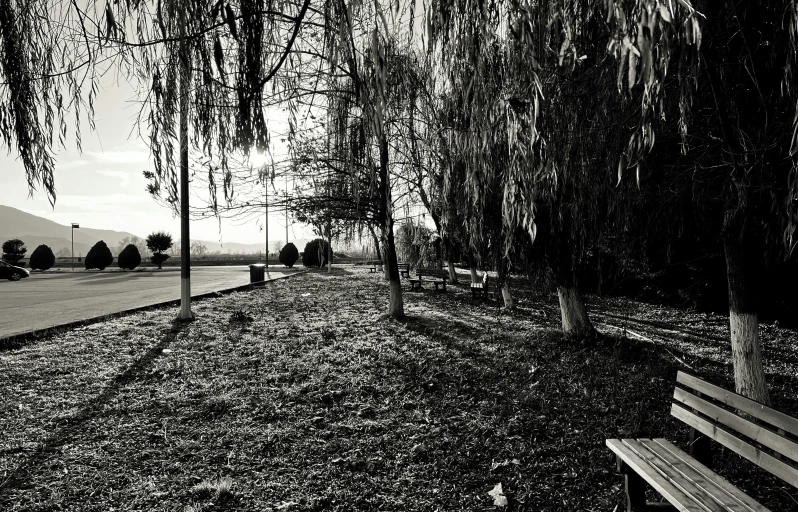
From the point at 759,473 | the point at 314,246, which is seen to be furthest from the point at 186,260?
the point at 314,246

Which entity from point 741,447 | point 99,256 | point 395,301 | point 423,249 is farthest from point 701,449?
point 99,256

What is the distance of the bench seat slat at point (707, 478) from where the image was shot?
203 cm

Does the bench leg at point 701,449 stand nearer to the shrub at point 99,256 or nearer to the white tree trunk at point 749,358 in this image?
the white tree trunk at point 749,358

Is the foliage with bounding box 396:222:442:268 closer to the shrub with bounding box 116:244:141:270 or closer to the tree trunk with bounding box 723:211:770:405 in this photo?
the tree trunk with bounding box 723:211:770:405

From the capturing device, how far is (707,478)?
230cm

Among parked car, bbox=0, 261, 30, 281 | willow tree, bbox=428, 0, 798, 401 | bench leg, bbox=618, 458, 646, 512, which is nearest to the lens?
willow tree, bbox=428, 0, 798, 401

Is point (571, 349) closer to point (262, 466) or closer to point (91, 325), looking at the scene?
point (262, 466)

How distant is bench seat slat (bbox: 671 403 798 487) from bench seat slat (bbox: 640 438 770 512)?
18 cm

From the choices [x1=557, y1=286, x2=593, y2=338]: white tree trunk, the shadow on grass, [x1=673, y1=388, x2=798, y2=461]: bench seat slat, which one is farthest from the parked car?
[x1=673, y1=388, x2=798, y2=461]: bench seat slat

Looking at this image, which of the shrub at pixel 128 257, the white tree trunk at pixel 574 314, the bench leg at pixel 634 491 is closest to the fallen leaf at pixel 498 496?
the bench leg at pixel 634 491

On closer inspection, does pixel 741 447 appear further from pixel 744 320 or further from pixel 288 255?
pixel 288 255

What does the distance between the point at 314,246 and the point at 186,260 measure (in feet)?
89.7

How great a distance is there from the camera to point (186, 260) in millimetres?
9742

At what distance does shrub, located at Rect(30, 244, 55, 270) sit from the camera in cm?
3681
